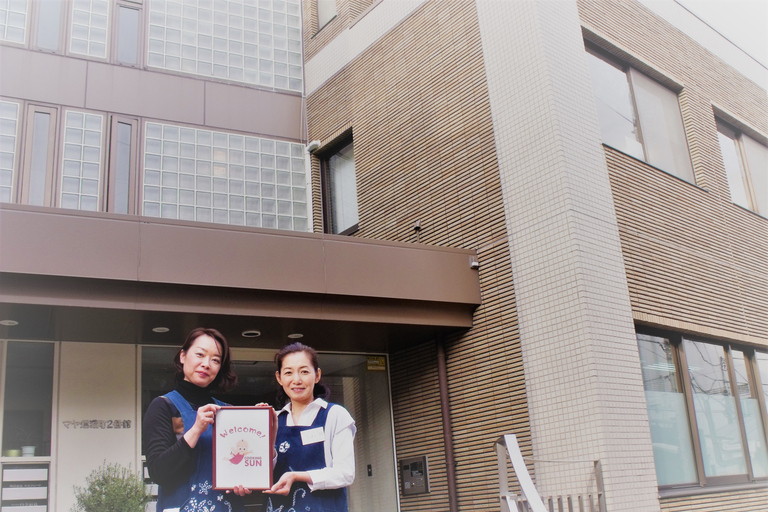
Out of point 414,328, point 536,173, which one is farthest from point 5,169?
point 536,173

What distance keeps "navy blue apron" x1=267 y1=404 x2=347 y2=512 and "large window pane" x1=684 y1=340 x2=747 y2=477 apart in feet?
20.4

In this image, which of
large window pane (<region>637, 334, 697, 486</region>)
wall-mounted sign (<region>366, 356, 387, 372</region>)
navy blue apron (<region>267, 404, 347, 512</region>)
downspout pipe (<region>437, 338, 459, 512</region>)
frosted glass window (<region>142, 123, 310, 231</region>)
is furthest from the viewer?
frosted glass window (<region>142, 123, 310, 231</region>)

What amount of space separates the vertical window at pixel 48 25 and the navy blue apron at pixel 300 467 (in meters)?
8.65

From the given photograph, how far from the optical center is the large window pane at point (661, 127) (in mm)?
9531

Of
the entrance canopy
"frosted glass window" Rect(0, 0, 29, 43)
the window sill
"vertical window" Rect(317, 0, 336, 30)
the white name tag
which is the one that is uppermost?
"vertical window" Rect(317, 0, 336, 30)

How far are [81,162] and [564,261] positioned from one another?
6.45 metres

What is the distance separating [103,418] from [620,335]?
5.75 metres

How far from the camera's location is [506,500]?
17.2 feet

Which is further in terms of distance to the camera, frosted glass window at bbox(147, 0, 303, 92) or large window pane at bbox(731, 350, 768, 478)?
frosted glass window at bbox(147, 0, 303, 92)

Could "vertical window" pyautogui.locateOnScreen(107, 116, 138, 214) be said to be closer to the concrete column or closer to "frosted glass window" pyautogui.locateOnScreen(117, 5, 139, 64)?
"frosted glass window" pyautogui.locateOnScreen(117, 5, 139, 64)

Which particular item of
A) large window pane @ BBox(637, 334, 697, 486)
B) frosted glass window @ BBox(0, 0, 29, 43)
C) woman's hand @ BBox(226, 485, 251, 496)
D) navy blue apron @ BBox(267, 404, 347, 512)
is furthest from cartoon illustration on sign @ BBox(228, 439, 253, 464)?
frosted glass window @ BBox(0, 0, 29, 43)

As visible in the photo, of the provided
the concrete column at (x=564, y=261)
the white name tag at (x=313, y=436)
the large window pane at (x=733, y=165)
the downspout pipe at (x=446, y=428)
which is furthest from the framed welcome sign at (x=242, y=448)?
the large window pane at (x=733, y=165)

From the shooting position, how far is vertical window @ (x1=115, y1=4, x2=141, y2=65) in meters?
10.6

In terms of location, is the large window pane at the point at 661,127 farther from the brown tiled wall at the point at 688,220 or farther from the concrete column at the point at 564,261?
the concrete column at the point at 564,261
